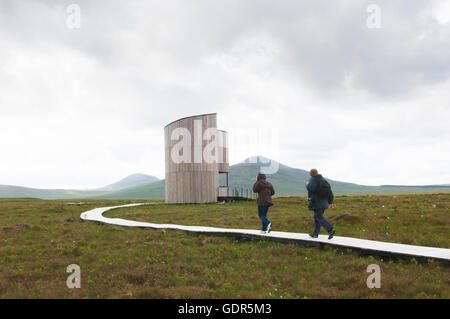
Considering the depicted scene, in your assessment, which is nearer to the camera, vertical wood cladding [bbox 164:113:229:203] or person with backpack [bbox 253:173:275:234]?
person with backpack [bbox 253:173:275:234]

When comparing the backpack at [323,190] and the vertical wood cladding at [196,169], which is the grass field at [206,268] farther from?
the vertical wood cladding at [196,169]

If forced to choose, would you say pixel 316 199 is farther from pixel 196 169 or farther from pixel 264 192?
pixel 196 169

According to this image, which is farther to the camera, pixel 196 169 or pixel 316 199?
pixel 196 169

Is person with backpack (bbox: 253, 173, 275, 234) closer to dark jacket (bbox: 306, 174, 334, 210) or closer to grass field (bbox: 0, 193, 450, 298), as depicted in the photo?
grass field (bbox: 0, 193, 450, 298)

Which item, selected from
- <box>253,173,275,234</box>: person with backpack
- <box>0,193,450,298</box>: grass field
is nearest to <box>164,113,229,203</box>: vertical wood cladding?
<box>0,193,450,298</box>: grass field

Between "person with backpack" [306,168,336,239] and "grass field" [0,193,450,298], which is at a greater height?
"person with backpack" [306,168,336,239]

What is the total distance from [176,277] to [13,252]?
669 centimetres

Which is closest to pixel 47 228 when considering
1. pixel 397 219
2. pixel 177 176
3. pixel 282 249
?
pixel 282 249

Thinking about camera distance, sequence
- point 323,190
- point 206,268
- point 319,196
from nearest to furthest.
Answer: point 206,268
point 323,190
point 319,196

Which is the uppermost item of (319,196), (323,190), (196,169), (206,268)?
(196,169)

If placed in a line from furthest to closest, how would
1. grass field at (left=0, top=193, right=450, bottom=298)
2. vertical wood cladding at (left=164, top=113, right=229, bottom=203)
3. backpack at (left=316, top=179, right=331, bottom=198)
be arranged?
1. vertical wood cladding at (left=164, top=113, right=229, bottom=203)
2. backpack at (left=316, top=179, right=331, bottom=198)
3. grass field at (left=0, top=193, right=450, bottom=298)

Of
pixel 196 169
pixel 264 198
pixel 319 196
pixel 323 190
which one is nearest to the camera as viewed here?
pixel 323 190

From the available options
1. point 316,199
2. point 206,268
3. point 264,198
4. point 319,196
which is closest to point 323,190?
point 319,196

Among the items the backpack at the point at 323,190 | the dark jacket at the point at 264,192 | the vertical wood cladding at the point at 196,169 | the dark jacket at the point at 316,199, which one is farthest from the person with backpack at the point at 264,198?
the vertical wood cladding at the point at 196,169
